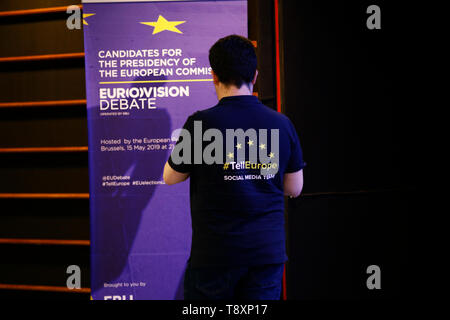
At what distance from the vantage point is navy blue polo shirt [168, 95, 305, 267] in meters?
1.04

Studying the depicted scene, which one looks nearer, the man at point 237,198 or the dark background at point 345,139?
the man at point 237,198

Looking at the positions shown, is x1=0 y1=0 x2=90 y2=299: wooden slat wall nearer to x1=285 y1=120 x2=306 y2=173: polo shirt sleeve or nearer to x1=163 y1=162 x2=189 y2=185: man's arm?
x1=163 y1=162 x2=189 y2=185: man's arm

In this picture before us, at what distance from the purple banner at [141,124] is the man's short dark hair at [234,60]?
3.17 ft

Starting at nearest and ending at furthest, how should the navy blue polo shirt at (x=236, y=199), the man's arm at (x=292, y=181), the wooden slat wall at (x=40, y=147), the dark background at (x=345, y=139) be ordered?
the navy blue polo shirt at (x=236, y=199), the man's arm at (x=292, y=181), the dark background at (x=345, y=139), the wooden slat wall at (x=40, y=147)

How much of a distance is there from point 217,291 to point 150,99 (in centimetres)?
141

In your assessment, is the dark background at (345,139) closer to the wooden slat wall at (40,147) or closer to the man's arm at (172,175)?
the man's arm at (172,175)

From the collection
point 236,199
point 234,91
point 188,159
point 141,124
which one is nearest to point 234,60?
point 234,91

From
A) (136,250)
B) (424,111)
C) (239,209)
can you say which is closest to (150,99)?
(136,250)

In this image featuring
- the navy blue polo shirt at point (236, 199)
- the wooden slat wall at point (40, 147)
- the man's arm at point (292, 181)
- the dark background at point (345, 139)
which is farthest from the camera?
the wooden slat wall at point (40, 147)

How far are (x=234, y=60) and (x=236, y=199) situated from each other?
0.49m

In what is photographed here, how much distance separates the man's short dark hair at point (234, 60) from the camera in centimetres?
110

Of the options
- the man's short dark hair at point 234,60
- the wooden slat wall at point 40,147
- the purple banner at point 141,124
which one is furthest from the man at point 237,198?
the wooden slat wall at point 40,147

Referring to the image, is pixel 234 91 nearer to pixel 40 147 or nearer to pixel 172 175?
pixel 172 175

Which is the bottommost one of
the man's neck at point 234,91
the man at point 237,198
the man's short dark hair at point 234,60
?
the man at point 237,198
